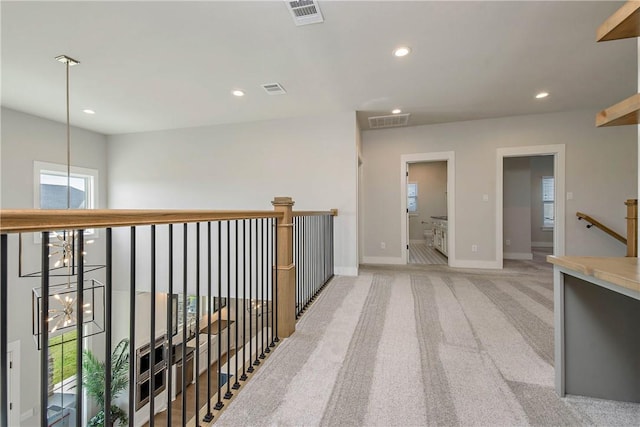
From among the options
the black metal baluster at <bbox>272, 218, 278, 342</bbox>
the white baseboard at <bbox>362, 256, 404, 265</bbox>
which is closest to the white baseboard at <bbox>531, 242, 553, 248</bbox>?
the white baseboard at <bbox>362, 256, 404, 265</bbox>

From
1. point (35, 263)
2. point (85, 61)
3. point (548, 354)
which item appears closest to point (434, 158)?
point (548, 354)

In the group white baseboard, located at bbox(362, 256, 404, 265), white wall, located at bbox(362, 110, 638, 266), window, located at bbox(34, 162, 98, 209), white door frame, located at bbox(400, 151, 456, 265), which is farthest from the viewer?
white baseboard, located at bbox(362, 256, 404, 265)

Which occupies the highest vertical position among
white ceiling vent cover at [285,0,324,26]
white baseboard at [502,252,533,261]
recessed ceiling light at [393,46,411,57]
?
white ceiling vent cover at [285,0,324,26]

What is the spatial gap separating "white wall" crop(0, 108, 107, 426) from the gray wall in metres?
8.17

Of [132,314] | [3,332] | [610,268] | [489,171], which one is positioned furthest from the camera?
[489,171]

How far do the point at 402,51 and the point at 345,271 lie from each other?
2773 millimetres

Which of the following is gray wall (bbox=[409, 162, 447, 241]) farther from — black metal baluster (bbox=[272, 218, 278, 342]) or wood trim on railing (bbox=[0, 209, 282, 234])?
wood trim on railing (bbox=[0, 209, 282, 234])

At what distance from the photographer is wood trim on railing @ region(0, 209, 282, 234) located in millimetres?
579

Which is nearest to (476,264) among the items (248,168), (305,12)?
(248,168)

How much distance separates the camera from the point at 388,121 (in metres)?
4.49

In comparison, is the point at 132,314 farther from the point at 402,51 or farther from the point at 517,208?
the point at 517,208

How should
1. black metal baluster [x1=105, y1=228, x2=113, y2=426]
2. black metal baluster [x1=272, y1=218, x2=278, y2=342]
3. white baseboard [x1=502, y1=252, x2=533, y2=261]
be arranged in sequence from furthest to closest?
1. white baseboard [x1=502, y1=252, x2=533, y2=261]
2. black metal baluster [x1=272, y1=218, x2=278, y2=342]
3. black metal baluster [x1=105, y1=228, x2=113, y2=426]

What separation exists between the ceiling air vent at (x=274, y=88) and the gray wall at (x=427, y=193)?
5944 mm

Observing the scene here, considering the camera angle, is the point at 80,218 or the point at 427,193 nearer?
the point at 80,218
